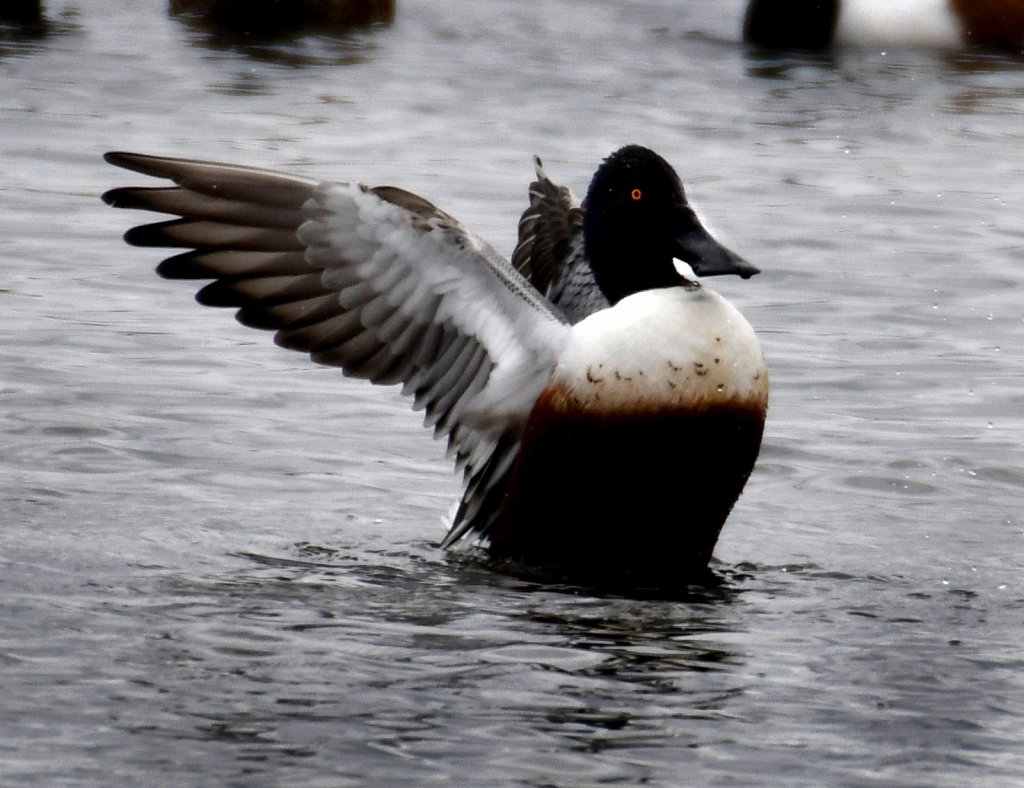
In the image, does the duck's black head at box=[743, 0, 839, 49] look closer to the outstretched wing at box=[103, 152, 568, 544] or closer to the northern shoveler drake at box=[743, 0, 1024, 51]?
the northern shoveler drake at box=[743, 0, 1024, 51]

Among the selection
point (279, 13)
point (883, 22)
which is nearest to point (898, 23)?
point (883, 22)

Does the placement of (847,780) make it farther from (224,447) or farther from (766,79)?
(766,79)

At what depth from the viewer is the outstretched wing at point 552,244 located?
6.86 meters

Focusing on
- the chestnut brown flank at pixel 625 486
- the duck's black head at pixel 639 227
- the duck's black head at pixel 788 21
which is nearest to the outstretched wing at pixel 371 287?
the chestnut brown flank at pixel 625 486

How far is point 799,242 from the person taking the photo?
426 inches

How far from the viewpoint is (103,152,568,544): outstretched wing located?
5906mm

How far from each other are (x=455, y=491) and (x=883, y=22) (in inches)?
414

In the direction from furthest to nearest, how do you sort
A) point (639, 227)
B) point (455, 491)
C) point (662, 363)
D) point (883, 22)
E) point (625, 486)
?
1. point (883, 22)
2. point (455, 491)
3. point (639, 227)
4. point (625, 486)
5. point (662, 363)

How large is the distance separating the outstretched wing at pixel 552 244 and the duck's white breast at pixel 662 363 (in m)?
0.94

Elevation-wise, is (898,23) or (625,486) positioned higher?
(898,23)

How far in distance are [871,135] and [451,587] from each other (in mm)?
8352

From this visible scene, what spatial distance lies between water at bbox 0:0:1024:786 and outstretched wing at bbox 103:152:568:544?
1.63 feet

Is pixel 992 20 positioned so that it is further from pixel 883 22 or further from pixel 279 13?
pixel 279 13

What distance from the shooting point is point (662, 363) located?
18.9 feet
